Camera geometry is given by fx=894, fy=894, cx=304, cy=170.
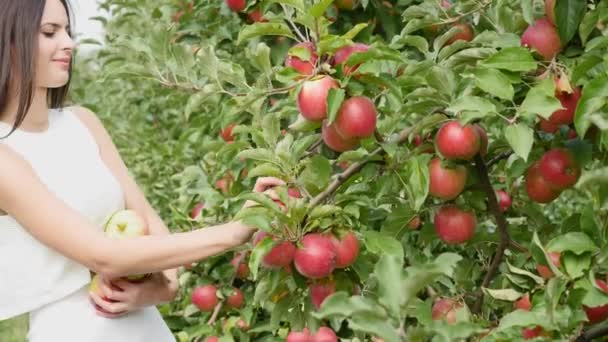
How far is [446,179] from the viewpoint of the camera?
1.55 metres

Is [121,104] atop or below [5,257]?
below

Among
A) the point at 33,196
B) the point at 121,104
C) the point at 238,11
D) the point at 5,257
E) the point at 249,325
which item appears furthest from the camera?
the point at 121,104

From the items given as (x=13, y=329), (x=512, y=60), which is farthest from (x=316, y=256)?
(x=13, y=329)

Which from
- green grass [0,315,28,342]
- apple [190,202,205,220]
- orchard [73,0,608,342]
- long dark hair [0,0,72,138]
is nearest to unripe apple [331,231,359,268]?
orchard [73,0,608,342]

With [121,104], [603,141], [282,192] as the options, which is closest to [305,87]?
[282,192]

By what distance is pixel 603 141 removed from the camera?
1.32 m

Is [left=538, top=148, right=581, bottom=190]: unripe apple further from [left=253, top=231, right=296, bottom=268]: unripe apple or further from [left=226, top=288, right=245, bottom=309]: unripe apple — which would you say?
[left=226, top=288, right=245, bottom=309]: unripe apple

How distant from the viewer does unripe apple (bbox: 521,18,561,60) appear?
4.85ft

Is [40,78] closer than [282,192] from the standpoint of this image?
No

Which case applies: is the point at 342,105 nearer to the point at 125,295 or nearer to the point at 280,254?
Result: the point at 280,254

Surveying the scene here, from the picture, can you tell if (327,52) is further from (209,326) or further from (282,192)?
(209,326)

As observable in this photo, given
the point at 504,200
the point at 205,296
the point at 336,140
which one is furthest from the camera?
the point at 205,296

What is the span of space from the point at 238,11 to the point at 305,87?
4.27 feet

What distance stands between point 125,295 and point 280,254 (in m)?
0.43
